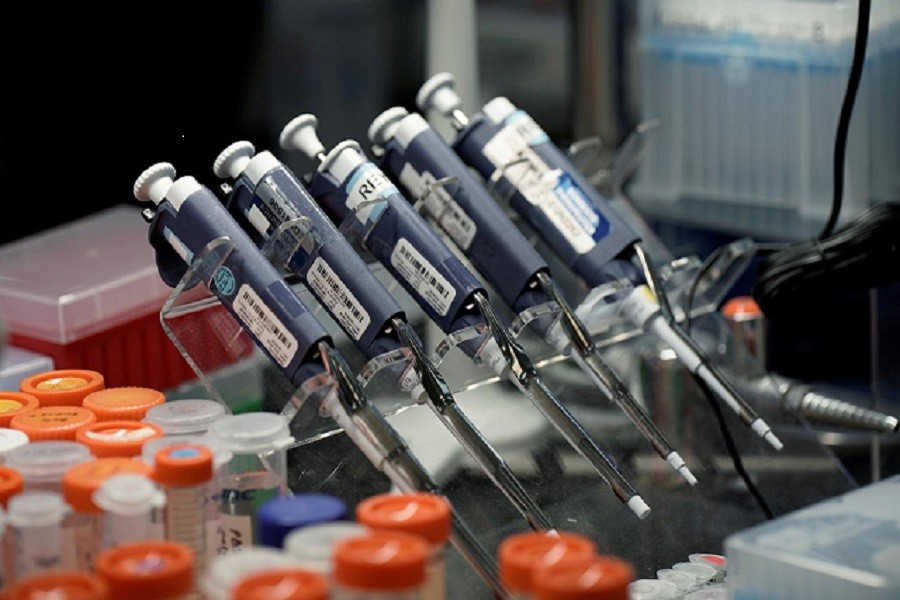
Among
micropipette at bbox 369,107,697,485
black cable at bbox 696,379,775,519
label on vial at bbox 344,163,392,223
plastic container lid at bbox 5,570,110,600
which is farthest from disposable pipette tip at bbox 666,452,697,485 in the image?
plastic container lid at bbox 5,570,110,600

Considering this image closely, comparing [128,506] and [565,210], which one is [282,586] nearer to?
[128,506]

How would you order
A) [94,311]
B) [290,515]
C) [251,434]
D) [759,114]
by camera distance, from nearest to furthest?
[290,515], [251,434], [94,311], [759,114]

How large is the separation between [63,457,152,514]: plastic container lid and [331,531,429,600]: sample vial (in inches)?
Answer: 7.2

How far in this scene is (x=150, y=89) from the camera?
1.80m

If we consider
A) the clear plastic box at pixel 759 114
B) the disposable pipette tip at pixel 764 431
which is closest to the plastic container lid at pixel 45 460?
the disposable pipette tip at pixel 764 431

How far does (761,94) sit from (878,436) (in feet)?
1.30

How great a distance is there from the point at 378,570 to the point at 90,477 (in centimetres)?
23

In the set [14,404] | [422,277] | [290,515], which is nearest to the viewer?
[290,515]

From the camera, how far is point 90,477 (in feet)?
2.95

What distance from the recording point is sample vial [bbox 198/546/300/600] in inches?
31.1

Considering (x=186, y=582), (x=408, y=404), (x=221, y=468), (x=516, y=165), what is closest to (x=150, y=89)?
(x=516, y=165)

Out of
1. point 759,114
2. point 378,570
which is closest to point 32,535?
point 378,570

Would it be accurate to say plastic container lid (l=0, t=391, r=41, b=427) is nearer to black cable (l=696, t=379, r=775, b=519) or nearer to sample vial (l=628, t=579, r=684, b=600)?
sample vial (l=628, t=579, r=684, b=600)

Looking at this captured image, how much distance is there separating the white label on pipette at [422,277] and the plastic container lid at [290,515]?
0.32 meters
